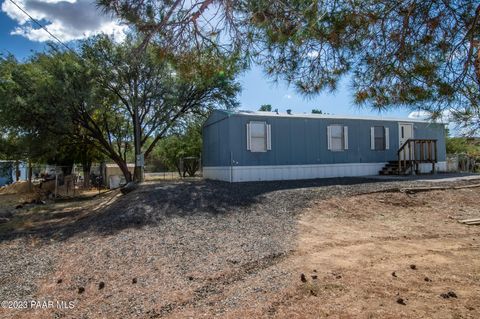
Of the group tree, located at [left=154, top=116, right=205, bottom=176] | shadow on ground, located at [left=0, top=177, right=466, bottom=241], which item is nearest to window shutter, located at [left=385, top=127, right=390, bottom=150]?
shadow on ground, located at [left=0, top=177, right=466, bottom=241]

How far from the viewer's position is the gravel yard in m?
3.27

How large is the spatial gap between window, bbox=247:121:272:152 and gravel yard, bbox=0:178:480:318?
4.15m

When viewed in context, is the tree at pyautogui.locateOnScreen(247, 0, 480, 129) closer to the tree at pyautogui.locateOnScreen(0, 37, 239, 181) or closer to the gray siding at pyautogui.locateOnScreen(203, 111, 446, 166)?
the tree at pyautogui.locateOnScreen(0, 37, 239, 181)

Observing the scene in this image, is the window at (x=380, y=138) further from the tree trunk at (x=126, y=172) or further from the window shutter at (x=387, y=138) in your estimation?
the tree trunk at (x=126, y=172)

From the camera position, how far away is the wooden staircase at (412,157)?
14195 millimetres

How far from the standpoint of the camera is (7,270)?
439cm

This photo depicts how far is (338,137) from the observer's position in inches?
542

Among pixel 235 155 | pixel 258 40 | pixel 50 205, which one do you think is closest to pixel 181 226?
pixel 258 40

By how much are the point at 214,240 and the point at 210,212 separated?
1.84 metres

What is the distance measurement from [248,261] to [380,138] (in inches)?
474

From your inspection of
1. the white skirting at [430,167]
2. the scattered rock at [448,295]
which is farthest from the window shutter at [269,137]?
the scattered rock at [448,295]

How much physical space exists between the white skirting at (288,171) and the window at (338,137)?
707 millimetres

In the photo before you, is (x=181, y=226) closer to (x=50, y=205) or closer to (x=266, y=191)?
(x=266, y=191)

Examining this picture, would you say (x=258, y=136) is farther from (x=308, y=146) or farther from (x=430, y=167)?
(x=430, y=167)
